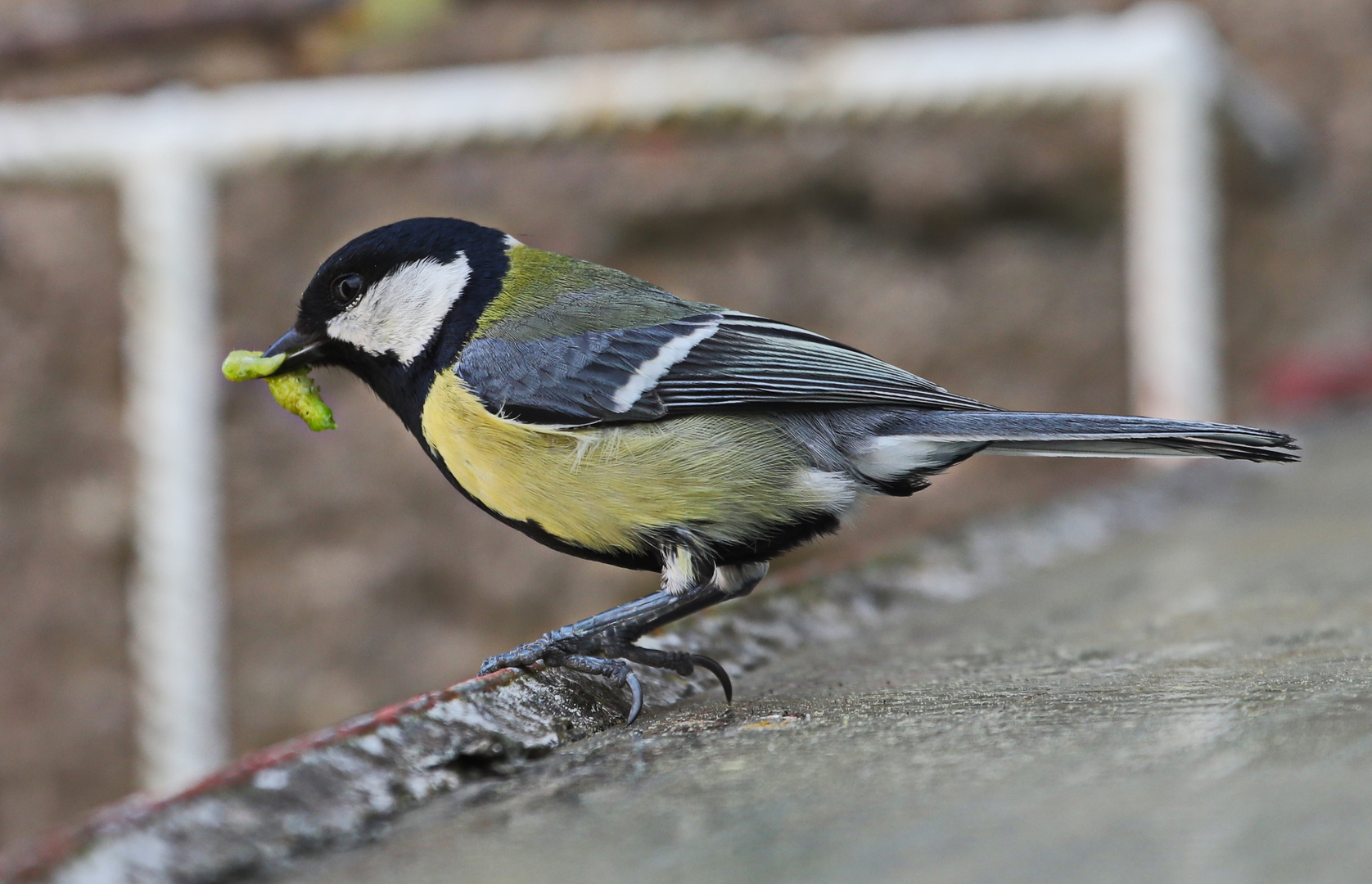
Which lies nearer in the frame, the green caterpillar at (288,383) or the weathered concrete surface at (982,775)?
the weathered concrete surface at (982,775)

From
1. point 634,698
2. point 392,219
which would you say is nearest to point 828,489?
point 634,698

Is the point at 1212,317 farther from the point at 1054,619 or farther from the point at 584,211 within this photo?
the point at 1054,619

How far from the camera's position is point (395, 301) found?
1.87 metres

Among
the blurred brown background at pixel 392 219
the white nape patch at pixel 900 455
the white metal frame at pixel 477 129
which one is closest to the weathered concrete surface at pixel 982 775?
the white nape patch at pixel 900 455

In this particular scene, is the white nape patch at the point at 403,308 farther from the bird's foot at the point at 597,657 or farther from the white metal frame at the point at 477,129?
the white metal frame at the point at 477,129

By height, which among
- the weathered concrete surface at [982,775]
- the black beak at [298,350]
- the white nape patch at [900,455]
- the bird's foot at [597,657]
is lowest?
the weathered concrete surface at [982,775]

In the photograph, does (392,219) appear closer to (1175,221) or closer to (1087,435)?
(1175,221)

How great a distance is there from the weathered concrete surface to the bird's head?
67 centimetres

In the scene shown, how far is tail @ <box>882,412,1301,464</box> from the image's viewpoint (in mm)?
1460

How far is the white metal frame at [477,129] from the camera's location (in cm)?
402

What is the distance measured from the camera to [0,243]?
4.30m

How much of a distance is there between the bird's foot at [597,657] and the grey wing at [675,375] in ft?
0.95

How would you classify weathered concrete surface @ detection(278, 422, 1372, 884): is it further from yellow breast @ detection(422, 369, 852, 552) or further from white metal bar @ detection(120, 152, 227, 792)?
white metal bar @ detection(120, 152, 227, 792)

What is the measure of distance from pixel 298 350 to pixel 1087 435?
113 cm
